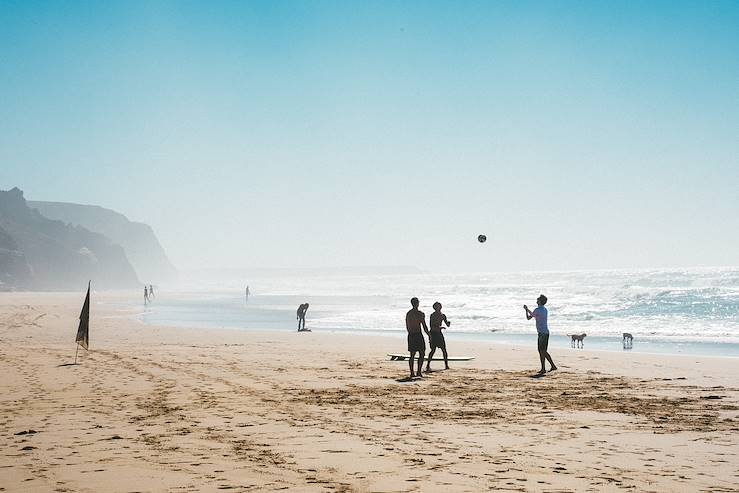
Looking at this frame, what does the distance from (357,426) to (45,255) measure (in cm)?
11470

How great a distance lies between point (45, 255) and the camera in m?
107

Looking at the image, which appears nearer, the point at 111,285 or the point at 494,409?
the point at 494,409

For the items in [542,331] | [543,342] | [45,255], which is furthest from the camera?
[45,255]

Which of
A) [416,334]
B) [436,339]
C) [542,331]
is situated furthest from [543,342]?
[416,334]

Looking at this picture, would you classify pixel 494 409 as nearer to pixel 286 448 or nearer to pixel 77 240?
pixel 286 448

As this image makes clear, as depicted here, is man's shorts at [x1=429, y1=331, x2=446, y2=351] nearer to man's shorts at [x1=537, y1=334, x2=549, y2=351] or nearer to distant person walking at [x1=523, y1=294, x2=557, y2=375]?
distant person walking at [x1=523, y1=294, x2=557, y2=375]

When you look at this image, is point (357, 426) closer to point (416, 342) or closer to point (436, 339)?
point (416, 342)

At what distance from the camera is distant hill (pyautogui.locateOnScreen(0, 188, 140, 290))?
9031 cm

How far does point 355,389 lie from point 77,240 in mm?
130489

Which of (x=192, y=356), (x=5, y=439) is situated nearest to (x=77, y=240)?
(x=192, y=356)

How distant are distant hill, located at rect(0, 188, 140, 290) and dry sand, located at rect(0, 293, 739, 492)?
Result: 85.5 m

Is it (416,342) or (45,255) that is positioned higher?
(45,255)

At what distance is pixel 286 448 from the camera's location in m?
6.83

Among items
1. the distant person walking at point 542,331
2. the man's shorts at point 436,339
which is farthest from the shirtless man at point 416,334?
the distant person walking at point 542,331
